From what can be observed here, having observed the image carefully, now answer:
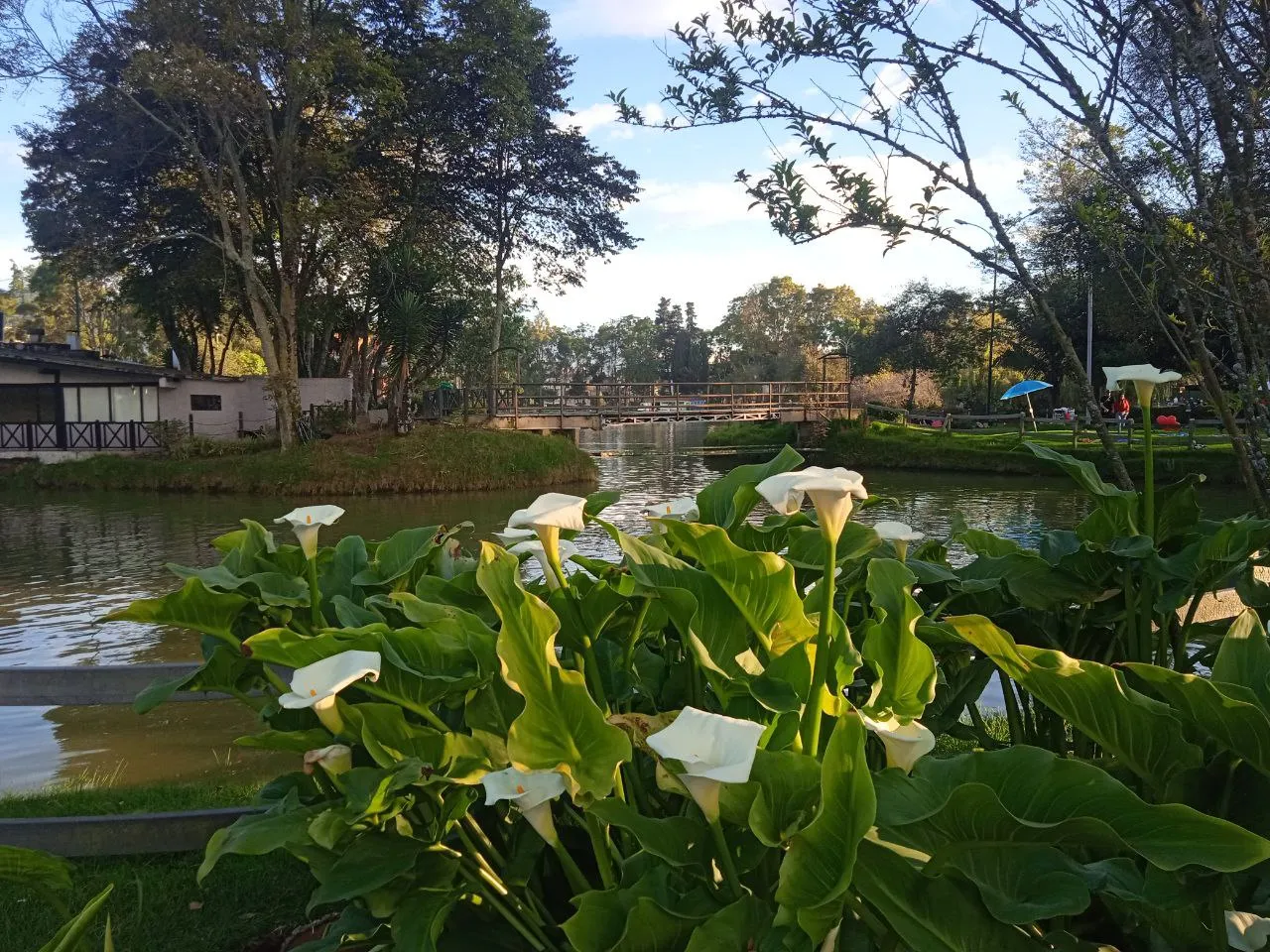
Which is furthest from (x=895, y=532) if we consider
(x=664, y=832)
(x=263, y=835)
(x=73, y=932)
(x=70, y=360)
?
(x=70, y=360)

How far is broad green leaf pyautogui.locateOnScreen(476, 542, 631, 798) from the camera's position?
3.50 ft

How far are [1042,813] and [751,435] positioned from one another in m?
30.9

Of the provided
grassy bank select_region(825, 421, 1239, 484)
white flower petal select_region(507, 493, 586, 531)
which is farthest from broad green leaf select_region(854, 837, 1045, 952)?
grassy bank select_region(825, 421, 1239, 484)

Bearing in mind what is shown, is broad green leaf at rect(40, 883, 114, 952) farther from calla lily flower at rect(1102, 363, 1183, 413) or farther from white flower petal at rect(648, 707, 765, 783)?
calla lily flower at rect(1102, 363, 1183, 413)

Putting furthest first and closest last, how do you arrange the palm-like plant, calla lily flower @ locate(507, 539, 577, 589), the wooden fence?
the palm-like plant
the wooden fence
calla lily flower @ locate(507, 539, 577, 589)

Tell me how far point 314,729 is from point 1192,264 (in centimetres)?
251

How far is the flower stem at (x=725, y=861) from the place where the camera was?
98cm

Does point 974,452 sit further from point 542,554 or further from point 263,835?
point 263,835

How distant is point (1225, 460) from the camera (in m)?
16.4

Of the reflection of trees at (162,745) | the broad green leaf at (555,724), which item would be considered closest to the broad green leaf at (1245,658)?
the broad green leaf at (555,724)

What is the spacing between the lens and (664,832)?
1.03 meters

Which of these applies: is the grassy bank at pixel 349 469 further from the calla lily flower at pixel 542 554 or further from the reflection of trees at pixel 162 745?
the calla lily flower at pixel 542 554

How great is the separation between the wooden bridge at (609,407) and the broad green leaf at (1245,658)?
68.3 ft

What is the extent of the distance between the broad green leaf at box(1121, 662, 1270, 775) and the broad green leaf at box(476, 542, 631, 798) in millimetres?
594
